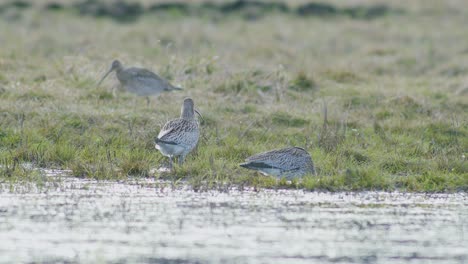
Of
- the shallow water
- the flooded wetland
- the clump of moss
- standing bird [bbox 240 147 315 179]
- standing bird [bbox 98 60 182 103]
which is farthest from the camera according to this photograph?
the clump of moss

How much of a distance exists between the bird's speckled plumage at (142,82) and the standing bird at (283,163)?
15.3ft

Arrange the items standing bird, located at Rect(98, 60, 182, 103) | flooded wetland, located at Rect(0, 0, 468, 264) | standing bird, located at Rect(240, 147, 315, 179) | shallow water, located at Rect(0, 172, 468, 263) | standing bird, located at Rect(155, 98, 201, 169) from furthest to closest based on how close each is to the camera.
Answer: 1. standing bird, located at Rect(98, 60, 182, 103)
2. standing bird, located at Rect(155, 98, 201, 169)
3. standing bird, located at Rect(240, 147, 315, 179)
4. flooded wetland, located at Rect(0, 0, 468, 264)
5. shallow water, located at Rect(0, 172, 468, 263)

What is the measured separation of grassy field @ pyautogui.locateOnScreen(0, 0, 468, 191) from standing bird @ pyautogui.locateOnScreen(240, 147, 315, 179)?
0.52 feet

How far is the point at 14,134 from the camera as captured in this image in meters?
12.3

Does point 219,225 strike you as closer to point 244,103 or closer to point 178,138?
point 178,138

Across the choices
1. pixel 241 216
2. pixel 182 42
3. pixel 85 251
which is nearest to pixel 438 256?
pixel 241 216

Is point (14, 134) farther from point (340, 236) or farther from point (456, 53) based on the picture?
point (456, 53)

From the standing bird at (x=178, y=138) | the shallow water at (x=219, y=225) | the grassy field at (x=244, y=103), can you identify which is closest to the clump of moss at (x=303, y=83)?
the grassy field at (x=244, y=103)

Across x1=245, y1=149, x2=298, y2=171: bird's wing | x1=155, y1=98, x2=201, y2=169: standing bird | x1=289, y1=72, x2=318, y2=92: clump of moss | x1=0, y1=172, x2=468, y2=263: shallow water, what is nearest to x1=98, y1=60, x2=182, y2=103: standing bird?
x1=289, y1=72, x2=318, y2=92: clump of moss

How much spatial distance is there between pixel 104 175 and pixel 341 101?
223 inches

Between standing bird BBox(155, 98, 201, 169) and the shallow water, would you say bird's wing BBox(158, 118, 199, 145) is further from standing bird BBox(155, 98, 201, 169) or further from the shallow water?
the shallow water

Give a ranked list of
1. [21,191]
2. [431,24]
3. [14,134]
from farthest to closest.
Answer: [431,24], [14,134], [21,191]

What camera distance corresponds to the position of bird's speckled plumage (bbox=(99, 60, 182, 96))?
15.3 meters

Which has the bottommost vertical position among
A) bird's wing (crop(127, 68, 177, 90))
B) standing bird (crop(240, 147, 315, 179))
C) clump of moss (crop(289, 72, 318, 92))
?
clump of moss (crop(289, 72, 318, 92))
